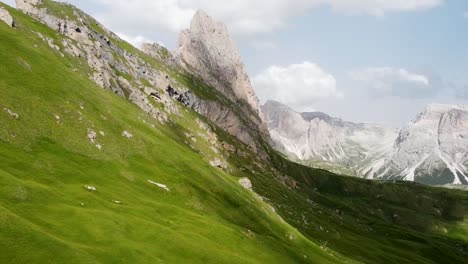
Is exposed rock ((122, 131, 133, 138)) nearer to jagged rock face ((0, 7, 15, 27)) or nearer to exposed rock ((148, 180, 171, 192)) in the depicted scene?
exposed rock ((148, 180, 171, 192))

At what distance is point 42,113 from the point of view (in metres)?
89.4

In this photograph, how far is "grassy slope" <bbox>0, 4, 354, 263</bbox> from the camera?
168 feet

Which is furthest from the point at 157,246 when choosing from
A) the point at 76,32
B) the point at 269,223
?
the point at 76,32

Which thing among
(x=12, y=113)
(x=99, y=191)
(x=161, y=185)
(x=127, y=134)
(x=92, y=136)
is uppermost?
(x=127, y=134)

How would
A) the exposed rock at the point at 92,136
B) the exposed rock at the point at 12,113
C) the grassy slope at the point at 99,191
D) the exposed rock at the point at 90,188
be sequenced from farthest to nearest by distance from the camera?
the exposed rock at the point at 92,136
the exposed rock at the point at 12,113
the exposed rock at the point at 90,188
the grassy slope at the point at 99,191

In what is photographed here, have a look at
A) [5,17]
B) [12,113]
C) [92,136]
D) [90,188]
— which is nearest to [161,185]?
[92,136]

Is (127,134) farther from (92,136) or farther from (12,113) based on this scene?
(12,113)

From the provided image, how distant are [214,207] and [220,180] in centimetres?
1931

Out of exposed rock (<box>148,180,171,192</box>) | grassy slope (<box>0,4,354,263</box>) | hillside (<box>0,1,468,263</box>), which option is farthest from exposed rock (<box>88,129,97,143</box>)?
exposed rock (<box>148,180,171,192</box>)

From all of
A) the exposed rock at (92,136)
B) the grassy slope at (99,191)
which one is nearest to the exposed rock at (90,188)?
the grassy slope at (99,191)

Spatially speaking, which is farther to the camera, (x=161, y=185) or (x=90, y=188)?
(x=161, y=185)

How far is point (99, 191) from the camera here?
7412cm

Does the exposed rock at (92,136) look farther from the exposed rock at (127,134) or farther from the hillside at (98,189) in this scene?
the exposed rock at (127,134)

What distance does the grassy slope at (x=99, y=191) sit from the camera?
51125 millimetres
